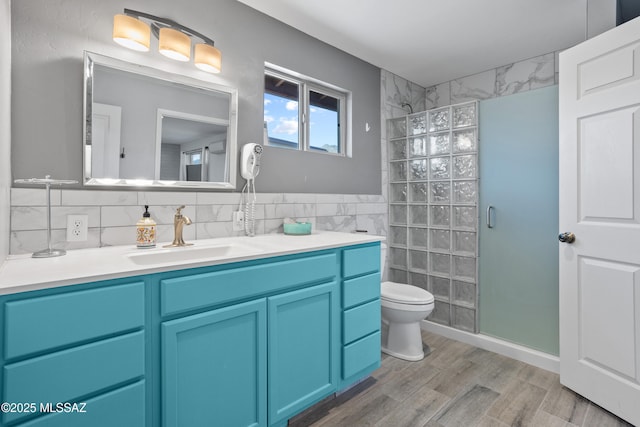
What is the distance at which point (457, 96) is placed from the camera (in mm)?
3330

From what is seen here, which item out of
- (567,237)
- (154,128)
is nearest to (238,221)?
(154,128)

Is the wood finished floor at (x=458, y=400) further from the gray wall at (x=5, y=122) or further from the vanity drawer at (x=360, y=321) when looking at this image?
the gray wall at (x=5, y=122)

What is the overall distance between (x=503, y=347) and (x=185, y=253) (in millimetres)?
2443

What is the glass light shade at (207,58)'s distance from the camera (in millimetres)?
1798

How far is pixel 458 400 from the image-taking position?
1871 millimetres

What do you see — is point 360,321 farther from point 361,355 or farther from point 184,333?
point 184,333

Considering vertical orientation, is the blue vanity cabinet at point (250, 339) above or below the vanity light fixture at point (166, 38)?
below

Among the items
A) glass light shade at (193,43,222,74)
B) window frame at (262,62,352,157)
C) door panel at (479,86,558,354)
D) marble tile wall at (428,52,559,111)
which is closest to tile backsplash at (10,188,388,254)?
window frame at (262,62,352,157)

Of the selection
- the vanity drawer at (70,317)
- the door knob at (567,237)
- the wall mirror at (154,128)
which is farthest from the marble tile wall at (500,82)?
the vanity drawer at (70,317)

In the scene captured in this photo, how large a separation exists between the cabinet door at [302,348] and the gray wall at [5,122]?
3.55 feet

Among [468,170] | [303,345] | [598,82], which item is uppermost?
[598,82]

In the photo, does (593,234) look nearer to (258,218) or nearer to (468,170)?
(468,170)

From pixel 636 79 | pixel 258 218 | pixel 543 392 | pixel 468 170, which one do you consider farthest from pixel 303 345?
pixel 636 79

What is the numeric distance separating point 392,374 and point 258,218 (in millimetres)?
1425
